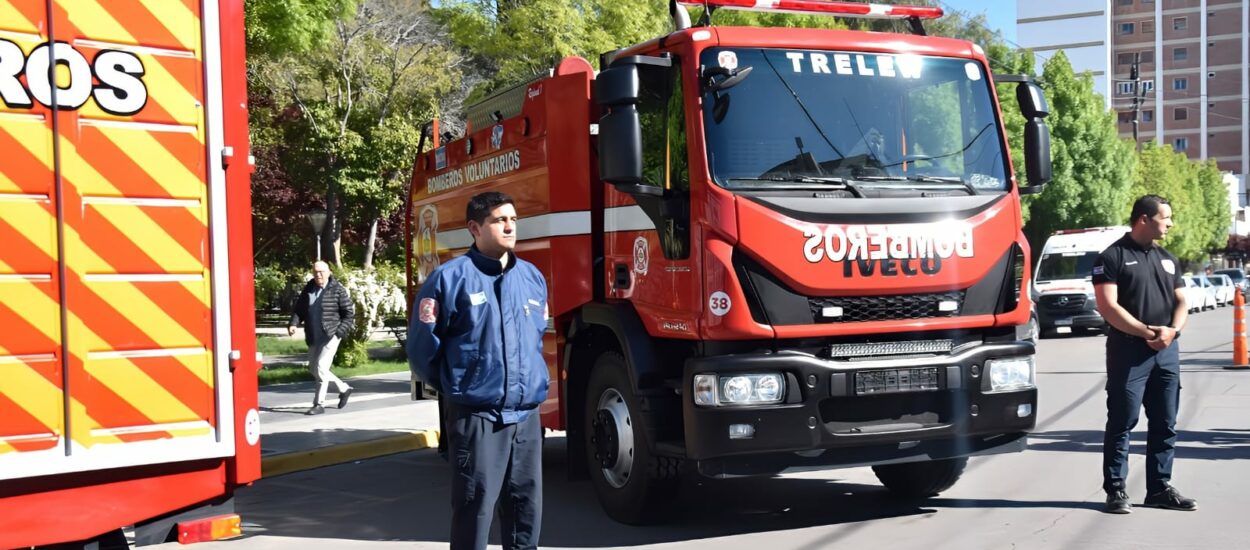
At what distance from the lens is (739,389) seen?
6.57 metres

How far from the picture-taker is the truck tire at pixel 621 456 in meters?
7.11

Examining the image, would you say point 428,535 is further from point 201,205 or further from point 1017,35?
point 1017,35

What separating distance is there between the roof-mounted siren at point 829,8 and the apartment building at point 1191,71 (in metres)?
107

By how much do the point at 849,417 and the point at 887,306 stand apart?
2.14 feet

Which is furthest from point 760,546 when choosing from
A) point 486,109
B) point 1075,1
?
point 1075,1

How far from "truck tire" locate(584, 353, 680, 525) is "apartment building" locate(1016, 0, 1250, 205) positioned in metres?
109

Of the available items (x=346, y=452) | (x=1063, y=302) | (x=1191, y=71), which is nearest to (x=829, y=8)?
(x=346, y=452)

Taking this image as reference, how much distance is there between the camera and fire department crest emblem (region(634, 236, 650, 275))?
23.6 feet

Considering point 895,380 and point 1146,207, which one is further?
point 1146,207

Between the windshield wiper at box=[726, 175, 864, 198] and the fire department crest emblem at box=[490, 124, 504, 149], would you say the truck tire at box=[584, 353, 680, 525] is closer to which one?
the windshield wiper at box=[726, 175, 864, 198]

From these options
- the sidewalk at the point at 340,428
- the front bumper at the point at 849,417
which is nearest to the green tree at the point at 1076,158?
the sidewalk at the point at 340,428

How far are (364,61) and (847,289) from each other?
23910 mm

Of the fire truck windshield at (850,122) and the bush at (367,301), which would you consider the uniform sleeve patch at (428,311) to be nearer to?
the fire truck windshield at (850,122)

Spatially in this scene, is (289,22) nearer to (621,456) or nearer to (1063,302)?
(621,456)
